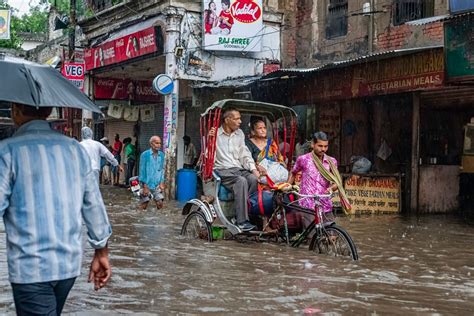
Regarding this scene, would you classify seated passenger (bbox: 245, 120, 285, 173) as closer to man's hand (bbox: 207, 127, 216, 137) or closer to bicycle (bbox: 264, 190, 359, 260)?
man's hand (bbox: 207, 127, 216, 137)

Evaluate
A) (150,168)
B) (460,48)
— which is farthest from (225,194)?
(460,48)

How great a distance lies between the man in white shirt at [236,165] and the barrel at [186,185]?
7.46 meters

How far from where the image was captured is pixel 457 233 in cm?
1123

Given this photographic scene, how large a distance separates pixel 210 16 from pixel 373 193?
21.7ft

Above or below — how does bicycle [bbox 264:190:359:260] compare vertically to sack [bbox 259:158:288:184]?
below

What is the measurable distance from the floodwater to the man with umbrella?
2.15 m

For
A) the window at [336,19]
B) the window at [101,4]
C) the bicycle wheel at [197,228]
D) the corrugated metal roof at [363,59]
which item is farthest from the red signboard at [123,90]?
the bicycle wheel at [197,228]

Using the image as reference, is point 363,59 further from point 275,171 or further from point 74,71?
point 74,71

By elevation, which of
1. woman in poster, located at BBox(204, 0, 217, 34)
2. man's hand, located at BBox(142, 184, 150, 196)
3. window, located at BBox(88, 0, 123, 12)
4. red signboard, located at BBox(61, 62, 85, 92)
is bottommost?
man's hand, located at BBox(142, 184, 150, 196)

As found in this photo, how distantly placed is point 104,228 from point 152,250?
5.41m

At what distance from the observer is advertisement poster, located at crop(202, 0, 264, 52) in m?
17.2

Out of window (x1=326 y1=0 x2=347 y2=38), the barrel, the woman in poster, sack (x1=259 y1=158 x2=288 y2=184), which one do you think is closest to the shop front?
window (x1=326 y1=0 x2=347 y2=38)

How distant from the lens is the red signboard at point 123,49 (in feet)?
58.7

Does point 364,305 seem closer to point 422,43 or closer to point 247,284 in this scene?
point 247,284
